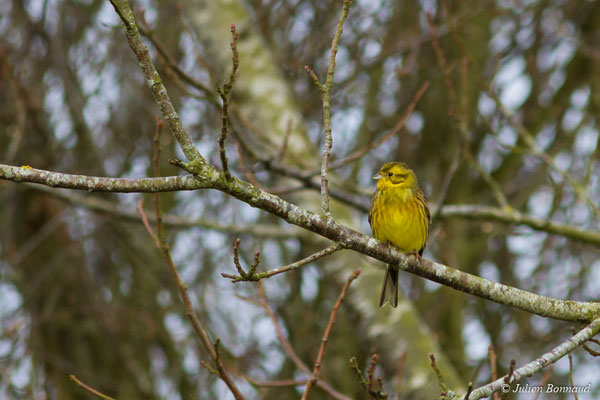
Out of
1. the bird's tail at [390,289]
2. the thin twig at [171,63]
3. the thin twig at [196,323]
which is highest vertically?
the thin twig at [171,63]

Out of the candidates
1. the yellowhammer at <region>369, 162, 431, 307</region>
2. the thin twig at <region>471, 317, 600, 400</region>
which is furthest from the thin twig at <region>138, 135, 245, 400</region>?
the yellowhammer at <region>369, 162, 431, 307</region>

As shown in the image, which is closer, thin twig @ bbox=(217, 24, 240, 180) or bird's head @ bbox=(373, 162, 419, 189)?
thin twig @ bbox=(217, 24, 240, 180)

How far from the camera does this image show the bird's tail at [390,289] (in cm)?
452

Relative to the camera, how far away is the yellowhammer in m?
4.47

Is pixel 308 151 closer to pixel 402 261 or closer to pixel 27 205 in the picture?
pixel 402 261

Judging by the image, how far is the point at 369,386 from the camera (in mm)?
2611

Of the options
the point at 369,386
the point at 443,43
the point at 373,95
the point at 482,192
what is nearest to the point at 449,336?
the point at 482,192

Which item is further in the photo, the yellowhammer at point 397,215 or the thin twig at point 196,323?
the yellowhammer at point 397,215

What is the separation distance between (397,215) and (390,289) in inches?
20.4

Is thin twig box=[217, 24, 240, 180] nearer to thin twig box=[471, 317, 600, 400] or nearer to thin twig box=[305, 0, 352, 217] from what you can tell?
thin twig box=[305, 0, 352, 217]

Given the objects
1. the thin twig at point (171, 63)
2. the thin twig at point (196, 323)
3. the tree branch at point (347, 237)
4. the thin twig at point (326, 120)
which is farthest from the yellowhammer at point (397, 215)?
the thin twig at point (196, 323)

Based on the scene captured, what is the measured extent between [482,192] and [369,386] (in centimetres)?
656

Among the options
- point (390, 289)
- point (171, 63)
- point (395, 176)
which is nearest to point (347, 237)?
point (390, 289)

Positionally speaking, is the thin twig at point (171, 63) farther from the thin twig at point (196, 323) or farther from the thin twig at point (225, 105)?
the thin twig at point (225, 105)
